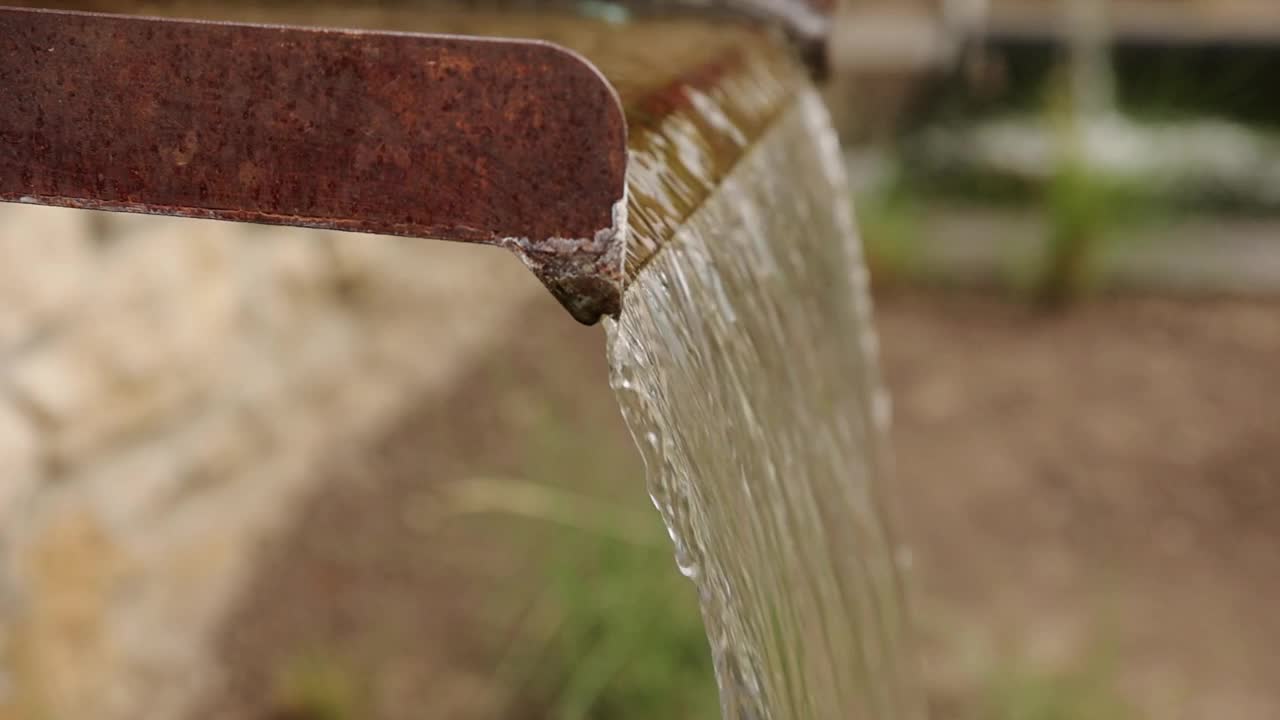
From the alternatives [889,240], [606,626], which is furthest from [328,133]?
[889,240]

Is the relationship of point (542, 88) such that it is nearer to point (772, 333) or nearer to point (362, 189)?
point (362, 189)

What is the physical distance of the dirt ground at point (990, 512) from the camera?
7.59 feet

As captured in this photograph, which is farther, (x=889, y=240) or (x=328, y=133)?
(x=889, y=240)

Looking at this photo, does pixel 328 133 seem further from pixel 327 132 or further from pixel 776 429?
pixel 776 429

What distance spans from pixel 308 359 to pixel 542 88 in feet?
6.42

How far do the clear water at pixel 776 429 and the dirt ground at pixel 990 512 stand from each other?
2.35ft

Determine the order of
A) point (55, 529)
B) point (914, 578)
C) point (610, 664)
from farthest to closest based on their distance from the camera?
point (914, 578), point (610, 664), point (55, 529)

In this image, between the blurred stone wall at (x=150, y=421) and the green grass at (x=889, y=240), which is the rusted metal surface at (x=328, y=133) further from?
the green grass at (x=889, y=240)

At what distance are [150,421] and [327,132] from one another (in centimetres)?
152

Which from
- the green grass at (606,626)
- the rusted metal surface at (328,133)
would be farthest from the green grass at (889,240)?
the rusted metal surface at (328,133)

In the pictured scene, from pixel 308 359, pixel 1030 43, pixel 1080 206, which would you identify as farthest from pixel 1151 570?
pixel 1030 43

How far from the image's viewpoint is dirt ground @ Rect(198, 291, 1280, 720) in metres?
2.31

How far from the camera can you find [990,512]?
3.05 metres

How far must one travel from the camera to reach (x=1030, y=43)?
467 cm
